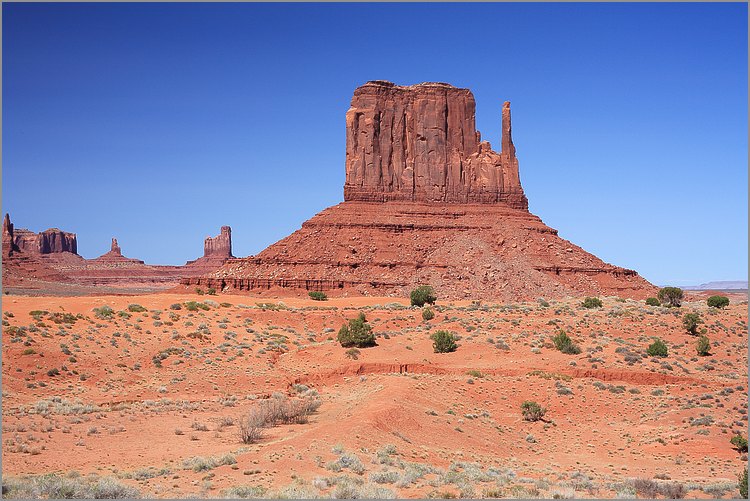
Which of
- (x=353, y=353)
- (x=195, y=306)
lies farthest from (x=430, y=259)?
(x=353, y=353)

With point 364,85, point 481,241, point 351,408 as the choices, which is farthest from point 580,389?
point 364,85

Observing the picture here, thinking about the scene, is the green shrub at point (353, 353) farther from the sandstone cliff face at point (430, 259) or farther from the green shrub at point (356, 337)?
the sandstone cliff face at point (430, 259)

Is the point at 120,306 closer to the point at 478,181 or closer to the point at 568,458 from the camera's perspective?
the point at 568,458

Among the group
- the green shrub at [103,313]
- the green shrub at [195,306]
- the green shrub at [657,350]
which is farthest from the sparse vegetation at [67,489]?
the green shrub at [195,306]

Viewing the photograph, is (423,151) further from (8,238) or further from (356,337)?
(8,238)

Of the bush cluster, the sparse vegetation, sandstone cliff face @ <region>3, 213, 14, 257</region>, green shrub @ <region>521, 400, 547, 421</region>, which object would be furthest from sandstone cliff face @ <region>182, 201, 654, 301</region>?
sandstone cliff face @ <region>3, 213, 14, 257</region>

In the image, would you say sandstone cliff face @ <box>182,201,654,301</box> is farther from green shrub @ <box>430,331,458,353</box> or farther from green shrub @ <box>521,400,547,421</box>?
green shrub @ <box>521,400,547,421</box>
